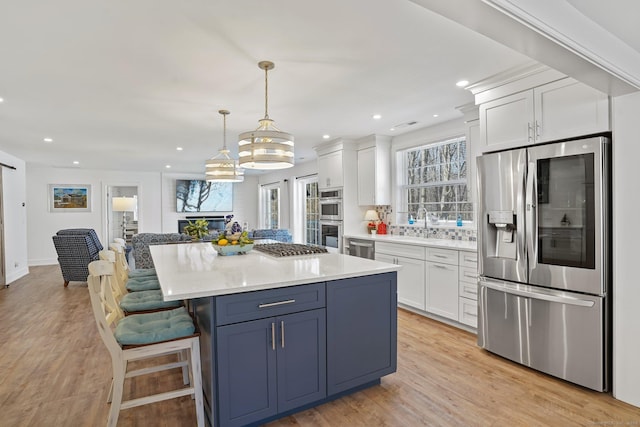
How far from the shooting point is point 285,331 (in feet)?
6.77

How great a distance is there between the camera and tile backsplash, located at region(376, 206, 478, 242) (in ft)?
13.7

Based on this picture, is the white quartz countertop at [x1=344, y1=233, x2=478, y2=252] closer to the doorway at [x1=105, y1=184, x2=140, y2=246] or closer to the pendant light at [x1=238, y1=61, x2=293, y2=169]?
the pendant light at [x1=238, y1=61, x2=293, y2=169]

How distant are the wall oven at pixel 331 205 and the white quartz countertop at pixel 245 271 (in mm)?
2477

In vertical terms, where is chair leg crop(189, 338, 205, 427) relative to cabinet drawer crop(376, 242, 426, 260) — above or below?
below

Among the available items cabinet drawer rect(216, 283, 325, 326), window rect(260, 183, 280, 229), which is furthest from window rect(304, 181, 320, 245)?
cabinet drawer rect(216, 283, 325, 326)

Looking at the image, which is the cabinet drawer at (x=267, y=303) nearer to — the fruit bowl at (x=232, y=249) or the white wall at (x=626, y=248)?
the fruit bowl at (x=232, y=249)

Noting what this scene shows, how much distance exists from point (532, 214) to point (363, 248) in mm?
2557

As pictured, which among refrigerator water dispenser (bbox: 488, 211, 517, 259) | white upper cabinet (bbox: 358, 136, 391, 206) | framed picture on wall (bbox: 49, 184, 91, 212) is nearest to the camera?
refrigerator water dispenser (bbox: 488, 211, 517, 259)

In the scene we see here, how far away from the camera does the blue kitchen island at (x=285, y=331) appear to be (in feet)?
6.16

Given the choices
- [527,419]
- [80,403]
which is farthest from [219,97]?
[527,419]

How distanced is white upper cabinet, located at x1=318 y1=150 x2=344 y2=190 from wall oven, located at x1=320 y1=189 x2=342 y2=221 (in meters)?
0.12

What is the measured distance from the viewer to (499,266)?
292 cm

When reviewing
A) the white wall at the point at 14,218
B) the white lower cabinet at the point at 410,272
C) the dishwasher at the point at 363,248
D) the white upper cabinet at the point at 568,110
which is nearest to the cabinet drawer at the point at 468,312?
the white lower cabinet at the point at 410,272

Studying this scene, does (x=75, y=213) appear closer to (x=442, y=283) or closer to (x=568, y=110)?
(x=442, y=283)
